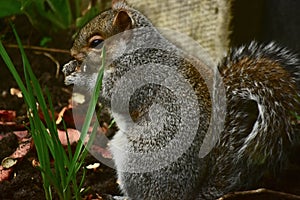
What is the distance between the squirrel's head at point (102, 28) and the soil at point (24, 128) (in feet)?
1.57

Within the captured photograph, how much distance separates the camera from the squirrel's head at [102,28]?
2.41 meters

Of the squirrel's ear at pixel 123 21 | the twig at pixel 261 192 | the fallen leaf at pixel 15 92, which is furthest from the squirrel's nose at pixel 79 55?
the fallen leaf at pixel 15 92

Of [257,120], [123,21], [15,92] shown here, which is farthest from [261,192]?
[15,92]

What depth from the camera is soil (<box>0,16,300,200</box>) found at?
2490 mm

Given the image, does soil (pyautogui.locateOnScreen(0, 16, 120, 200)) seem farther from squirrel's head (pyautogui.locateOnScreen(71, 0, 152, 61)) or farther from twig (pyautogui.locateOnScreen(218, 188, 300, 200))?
twig (pyautogui.locateOnScreen(218, 188, 300, 200))

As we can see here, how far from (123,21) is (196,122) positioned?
0.45 m

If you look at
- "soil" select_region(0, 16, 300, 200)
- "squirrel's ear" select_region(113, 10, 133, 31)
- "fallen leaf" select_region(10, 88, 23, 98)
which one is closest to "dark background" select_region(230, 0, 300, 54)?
"soil" select_region(0, 16, 300, 200)

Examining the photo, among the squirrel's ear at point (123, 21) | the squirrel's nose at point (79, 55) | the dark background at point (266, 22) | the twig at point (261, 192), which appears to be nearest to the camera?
the twig at point (261, 192)

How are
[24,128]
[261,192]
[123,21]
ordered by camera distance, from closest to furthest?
[261,192] → [123,21] → [24,128]

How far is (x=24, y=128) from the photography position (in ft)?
9.64

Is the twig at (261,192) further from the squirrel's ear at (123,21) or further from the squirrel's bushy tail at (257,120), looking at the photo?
the squirrel's ear at (123,21)

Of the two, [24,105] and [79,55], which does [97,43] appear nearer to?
[79,55]

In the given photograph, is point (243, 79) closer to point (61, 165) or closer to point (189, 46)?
point (61, 165)

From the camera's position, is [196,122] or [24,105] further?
[24,105]
